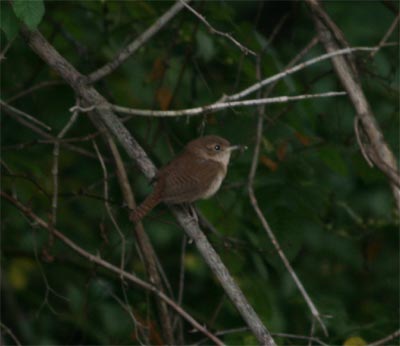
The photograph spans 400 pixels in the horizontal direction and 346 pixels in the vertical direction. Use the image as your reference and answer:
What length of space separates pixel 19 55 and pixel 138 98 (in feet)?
2.53

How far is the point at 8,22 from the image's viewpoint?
4.39 m

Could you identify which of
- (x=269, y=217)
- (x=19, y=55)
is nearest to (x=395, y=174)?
(x=269, y=217)

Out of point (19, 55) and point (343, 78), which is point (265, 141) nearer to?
point (343, 78)

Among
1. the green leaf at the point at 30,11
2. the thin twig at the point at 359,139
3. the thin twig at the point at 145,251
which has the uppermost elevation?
the green leaf at the point at 30,11

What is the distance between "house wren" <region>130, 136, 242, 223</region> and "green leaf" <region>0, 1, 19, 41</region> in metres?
1.05

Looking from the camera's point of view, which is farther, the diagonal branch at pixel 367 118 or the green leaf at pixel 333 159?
the green leaf at pixel 333 159

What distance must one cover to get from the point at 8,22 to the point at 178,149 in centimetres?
192

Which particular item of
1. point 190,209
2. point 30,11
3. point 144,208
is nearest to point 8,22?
point 30,11

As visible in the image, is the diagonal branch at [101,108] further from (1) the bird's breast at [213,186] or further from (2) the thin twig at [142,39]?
(1) the bird's breast at [213,186]

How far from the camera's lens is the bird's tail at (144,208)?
5080mm

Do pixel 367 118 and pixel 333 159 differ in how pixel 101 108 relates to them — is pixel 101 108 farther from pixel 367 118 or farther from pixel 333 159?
pixel 333 159

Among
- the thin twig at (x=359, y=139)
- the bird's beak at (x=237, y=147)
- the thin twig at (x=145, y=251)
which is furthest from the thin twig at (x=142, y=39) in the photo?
the bird's beak at (x=237, y=147)

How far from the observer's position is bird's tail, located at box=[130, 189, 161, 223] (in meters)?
5.08

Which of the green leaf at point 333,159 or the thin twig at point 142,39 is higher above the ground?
the thin twig at point 142,39
